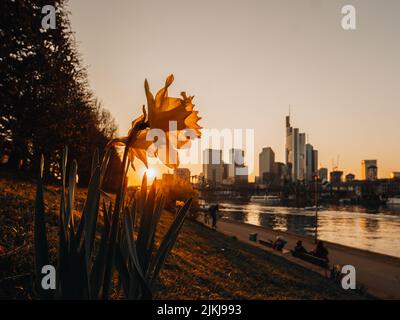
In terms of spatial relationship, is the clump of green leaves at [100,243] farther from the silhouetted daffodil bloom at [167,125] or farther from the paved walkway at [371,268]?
the paved walkway at [371,268]

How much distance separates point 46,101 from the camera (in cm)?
1234

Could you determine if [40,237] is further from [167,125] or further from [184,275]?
[184,275]

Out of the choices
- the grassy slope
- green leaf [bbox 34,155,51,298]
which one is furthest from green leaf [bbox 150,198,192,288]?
the grassy slope

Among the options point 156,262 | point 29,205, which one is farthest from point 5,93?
point 156,262

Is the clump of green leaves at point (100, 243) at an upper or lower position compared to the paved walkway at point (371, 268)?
upper

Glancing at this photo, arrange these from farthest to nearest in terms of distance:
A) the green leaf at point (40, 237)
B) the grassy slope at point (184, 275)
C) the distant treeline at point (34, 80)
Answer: the distant treeline at point (34, 80) < the grassy slope at point (184, 275) < the green leaf at point (40, 237)

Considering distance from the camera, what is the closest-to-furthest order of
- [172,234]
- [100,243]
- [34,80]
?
[100,243] → [172,234] → [34,80]

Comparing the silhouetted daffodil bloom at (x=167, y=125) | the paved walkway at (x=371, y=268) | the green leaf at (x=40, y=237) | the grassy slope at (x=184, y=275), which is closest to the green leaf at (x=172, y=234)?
the silhouetted daffodil bloom at (x=167, y=125)

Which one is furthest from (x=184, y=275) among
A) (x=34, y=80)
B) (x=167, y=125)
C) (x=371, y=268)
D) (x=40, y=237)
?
(x=371, y=268)

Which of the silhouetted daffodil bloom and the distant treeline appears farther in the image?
the distant treeline

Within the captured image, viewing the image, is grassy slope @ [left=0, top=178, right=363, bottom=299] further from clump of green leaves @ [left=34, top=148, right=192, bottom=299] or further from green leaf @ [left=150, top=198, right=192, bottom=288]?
green leaf @ [left=150, top=198, right=192, bottom=288]

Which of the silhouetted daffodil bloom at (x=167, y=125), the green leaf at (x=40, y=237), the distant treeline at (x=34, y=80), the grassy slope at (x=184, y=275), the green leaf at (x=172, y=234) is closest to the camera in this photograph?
the silhouetted daffodil bloom at (x=167, y=125)

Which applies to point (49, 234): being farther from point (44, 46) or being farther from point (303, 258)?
point (303, 258)
